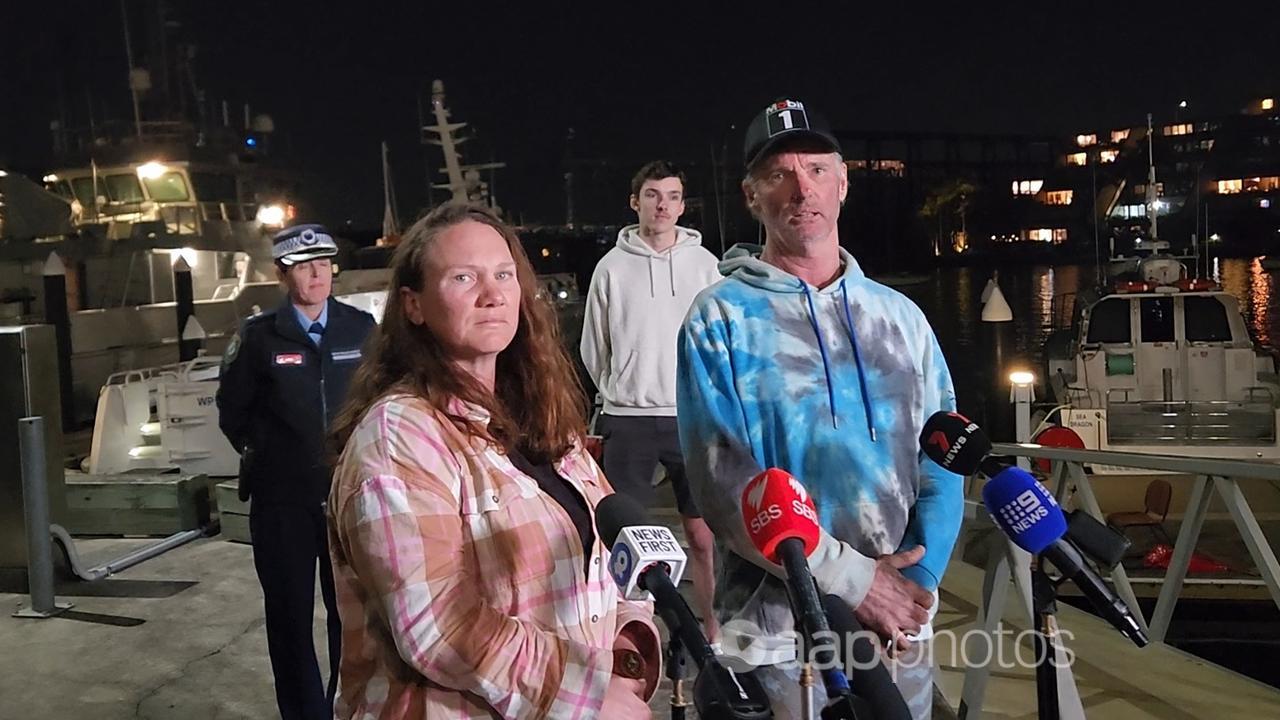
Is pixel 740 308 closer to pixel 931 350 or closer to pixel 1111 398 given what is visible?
pixel 931 350

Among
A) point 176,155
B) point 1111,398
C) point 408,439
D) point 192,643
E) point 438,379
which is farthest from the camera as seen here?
point 176,155

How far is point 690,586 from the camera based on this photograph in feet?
16.3

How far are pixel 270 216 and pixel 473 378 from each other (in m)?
28.8

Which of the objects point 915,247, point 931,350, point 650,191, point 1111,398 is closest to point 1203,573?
point 1111,398

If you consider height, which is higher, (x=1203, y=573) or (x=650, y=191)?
(x=650, y=191)

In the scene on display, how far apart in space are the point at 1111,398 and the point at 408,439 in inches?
473

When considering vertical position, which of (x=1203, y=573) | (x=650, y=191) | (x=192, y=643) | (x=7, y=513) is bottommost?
(x=1203, y=573)

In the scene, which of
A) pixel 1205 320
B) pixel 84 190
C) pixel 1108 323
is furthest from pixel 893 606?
pixel 84 190

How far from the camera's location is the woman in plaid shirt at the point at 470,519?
60.3 inches

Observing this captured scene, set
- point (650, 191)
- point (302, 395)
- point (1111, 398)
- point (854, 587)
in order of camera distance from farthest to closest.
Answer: point (1111, 398), point (650, 191), point (302, 395), point (854, 587)

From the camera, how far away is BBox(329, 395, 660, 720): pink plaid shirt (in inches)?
60.0

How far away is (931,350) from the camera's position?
2373 millimetres

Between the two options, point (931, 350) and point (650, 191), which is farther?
point (650, 191)

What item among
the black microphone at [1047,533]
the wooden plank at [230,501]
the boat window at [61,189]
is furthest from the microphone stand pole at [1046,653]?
the boat window at [61,189]
